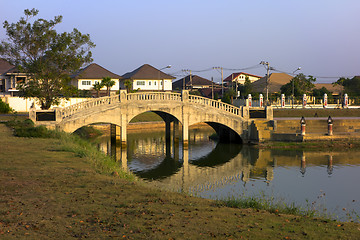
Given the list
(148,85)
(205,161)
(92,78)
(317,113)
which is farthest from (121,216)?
(148,85)

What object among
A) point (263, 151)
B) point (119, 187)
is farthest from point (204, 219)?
point (263, 151)

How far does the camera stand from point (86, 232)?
8242 mm

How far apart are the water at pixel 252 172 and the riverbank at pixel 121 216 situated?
3.92m

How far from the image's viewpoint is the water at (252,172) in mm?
17841

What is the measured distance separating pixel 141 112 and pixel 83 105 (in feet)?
15.7

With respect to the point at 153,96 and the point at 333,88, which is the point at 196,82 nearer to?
the point at 333,88

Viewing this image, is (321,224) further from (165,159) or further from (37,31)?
(37,31)

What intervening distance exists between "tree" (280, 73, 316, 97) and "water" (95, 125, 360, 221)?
35999 mm

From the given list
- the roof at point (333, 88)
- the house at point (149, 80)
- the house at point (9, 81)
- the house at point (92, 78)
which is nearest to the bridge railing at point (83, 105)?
the house at point (9, 81)

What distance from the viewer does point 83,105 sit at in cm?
3216

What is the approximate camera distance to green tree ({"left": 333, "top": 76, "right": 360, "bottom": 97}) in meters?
74.1

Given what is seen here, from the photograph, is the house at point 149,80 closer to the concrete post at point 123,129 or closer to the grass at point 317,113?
the grass at point 317,113

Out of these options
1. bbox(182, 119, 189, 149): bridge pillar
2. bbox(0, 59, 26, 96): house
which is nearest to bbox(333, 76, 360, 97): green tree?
bbox(182, 119, 189, 149): bridge pillar

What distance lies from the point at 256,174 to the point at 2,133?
16.7 m
